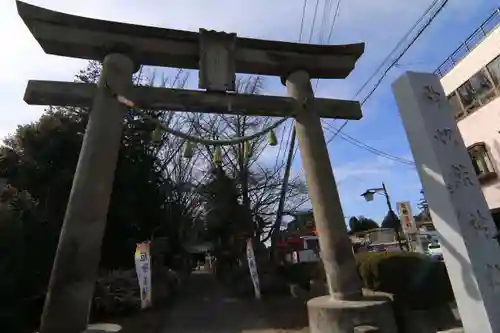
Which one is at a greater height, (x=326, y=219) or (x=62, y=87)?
(x=62, y=87)

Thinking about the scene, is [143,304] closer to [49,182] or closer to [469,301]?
[49,182]

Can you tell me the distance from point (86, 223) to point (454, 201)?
18.1 feet

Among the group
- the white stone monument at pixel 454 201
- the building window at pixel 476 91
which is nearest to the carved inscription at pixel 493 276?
the white stone monument at pixel 454 201

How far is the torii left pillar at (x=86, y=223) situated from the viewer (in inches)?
193

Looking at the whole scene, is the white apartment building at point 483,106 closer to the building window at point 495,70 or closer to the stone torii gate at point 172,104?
the building window at point 495,70

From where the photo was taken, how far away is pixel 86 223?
5.24 meters

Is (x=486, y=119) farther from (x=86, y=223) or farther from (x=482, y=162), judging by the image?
(x=86, y=223)

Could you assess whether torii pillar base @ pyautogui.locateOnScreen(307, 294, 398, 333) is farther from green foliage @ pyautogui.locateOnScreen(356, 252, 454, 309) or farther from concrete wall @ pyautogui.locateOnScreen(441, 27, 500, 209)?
concrete wall @ pyautogui.locateOnScreen(441, 27, 500, 209)

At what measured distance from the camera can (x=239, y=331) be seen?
9.21 m

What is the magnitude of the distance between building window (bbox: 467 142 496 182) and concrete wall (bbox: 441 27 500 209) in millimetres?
193

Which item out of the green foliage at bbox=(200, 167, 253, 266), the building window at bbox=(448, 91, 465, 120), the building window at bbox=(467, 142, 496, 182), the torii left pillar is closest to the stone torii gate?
the torii left pillar

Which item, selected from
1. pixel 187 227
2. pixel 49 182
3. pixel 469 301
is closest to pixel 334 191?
pixel 469 301

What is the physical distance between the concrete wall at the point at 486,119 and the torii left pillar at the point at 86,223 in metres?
15.4

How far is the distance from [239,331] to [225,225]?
1197cm
